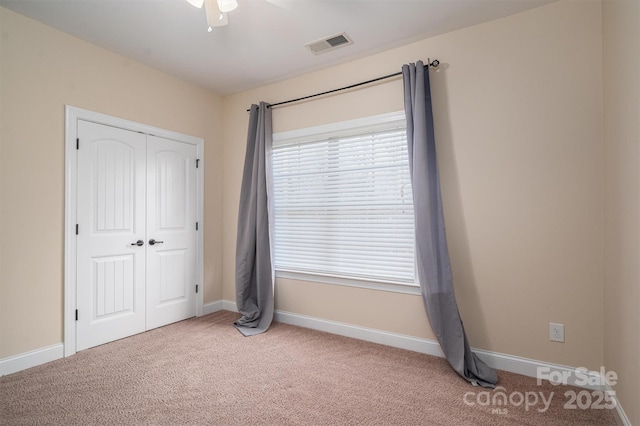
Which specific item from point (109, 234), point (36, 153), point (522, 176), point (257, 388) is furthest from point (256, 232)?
point (522, 176)

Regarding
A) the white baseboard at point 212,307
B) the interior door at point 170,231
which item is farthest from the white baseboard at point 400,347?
the white baseboard at point 212,307

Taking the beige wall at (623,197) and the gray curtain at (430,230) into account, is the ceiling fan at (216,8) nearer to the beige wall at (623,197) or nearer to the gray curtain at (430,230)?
the gray curtain at (430,230)

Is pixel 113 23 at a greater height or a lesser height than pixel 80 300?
greater

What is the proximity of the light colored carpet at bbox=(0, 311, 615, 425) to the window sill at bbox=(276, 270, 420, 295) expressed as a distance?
53 centimetres

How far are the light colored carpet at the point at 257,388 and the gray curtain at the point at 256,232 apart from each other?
0.53 metres

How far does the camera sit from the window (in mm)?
2879

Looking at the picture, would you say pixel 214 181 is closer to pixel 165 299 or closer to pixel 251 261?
pixel 251 261

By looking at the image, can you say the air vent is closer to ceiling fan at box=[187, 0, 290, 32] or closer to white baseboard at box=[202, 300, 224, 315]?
ceiling fan at box=[187, 0, 290, 32]

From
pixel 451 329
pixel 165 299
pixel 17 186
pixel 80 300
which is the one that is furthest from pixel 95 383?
pixel 451 329

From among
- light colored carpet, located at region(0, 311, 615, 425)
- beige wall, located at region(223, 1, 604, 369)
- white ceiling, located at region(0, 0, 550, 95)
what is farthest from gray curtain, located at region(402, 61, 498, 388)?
white ceiling, located at region(0, 0, 550, 95)

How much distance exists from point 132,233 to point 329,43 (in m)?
2.65

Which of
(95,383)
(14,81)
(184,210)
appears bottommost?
(95,383)

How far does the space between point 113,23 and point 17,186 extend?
4.88 ft

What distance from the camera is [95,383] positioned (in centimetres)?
225
